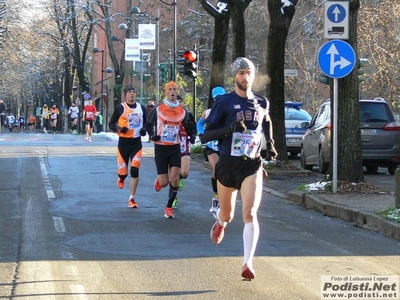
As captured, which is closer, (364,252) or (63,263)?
(63,263)

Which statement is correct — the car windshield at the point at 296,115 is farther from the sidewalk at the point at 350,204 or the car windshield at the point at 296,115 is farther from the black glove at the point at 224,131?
the black glove at the point at 224,131

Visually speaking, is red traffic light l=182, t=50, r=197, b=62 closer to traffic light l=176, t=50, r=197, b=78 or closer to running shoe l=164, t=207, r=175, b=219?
traffic light l=176, t=50, r=197, b=78

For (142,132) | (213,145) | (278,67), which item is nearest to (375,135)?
(278,67)

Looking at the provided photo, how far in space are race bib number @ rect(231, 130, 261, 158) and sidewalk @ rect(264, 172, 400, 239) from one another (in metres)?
3.70

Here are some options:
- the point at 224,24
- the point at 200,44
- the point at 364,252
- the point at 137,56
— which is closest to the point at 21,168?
the point at 224,24

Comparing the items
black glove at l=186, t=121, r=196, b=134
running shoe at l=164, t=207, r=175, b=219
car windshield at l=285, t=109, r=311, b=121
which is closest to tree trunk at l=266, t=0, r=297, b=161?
car windshield at l=285, t=109, r=311, b=121

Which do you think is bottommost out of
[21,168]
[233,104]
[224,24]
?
[21,168]

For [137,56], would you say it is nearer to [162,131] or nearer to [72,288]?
[162,131]

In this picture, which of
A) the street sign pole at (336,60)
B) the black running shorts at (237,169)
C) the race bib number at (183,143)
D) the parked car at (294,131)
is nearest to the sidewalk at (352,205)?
the street sign pole at (336,60)

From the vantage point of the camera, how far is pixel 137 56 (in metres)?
42.1

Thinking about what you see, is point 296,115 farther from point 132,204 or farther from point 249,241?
point 249,241

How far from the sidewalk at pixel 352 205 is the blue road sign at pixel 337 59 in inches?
78.9

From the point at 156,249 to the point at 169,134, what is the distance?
3.47m

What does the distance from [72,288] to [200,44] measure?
160 ft
